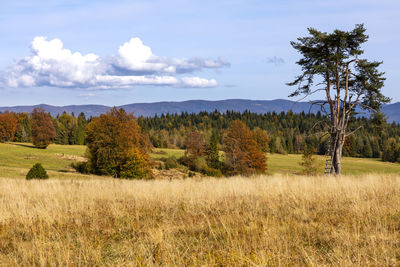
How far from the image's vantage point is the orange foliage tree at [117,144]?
4091cm

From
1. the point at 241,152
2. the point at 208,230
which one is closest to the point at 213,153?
the point at 241,152

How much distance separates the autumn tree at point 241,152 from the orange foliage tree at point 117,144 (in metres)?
22.8

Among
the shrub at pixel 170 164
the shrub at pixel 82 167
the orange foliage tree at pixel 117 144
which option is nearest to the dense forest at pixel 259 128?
the shrub at pixel 170 164

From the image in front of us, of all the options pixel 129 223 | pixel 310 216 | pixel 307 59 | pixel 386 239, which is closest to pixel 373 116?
pixel 307 59

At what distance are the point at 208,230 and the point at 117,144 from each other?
121 ft

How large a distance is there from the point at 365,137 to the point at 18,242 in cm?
14375

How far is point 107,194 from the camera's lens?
10.1 m

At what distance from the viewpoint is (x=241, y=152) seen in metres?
61.4

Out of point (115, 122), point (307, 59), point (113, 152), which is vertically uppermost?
point (307, 59)

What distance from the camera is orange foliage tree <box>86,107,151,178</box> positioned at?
40906 mm

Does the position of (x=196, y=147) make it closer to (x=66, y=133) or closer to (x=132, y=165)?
(x=132, y=165)

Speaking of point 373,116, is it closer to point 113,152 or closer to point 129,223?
point 129,223

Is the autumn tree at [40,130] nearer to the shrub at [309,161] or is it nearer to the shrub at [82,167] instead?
the shrub at [82,167]

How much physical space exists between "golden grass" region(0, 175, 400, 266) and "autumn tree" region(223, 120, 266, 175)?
167ft
